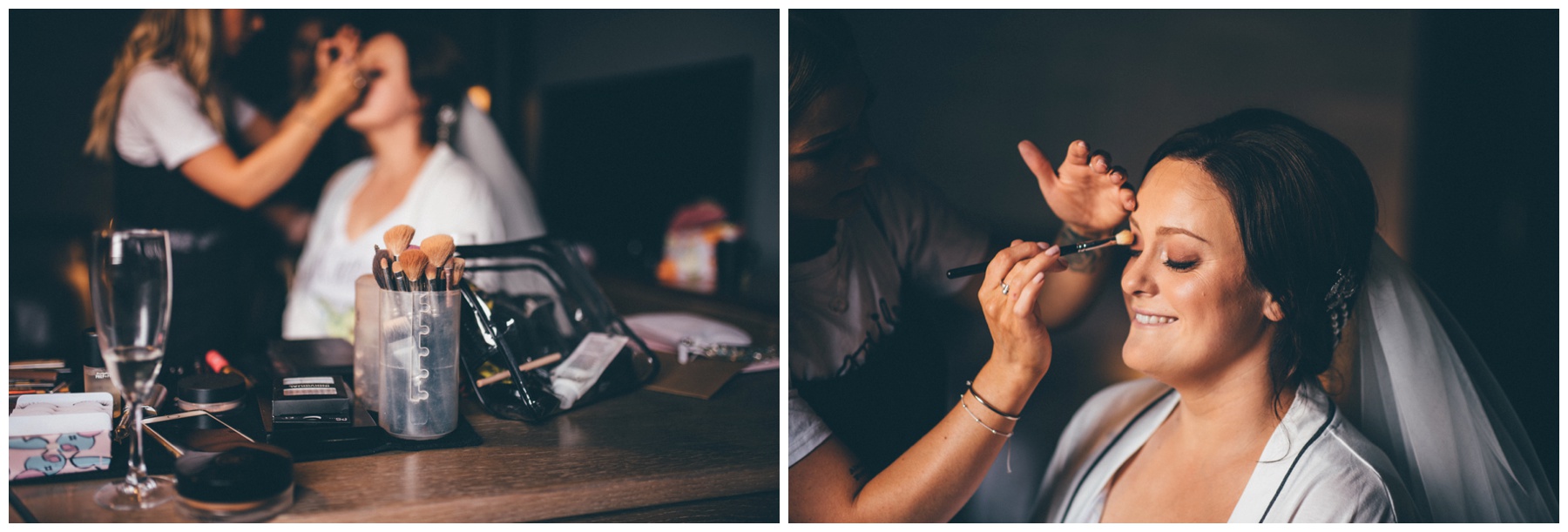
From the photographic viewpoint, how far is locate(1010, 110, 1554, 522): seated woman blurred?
1.28 meters

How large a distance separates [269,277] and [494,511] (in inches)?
86.4

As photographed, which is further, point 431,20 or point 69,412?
point 431,20

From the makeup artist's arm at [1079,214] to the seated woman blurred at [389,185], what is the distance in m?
1.62

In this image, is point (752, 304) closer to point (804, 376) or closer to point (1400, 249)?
point (804, 376)

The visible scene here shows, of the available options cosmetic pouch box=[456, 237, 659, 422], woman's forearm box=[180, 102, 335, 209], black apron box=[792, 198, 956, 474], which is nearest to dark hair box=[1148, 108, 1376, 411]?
black apron box=[792, 198, 956, 474]

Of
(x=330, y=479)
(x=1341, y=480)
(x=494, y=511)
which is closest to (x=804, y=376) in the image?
(x=494, y=511)

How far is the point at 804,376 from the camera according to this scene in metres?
1.36

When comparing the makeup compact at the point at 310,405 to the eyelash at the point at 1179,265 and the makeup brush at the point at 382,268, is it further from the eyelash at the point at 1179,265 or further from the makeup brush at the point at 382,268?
the eyelash at the point at 1179,265

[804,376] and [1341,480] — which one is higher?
[804,376]

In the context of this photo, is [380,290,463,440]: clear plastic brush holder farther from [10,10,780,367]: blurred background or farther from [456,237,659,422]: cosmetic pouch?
[10,10,780,367]: blurred background

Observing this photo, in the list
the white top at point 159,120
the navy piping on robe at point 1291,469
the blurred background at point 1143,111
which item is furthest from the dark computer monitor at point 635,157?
the navy piping on robe at point 1291,469

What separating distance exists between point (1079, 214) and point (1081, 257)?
0.06 meters
